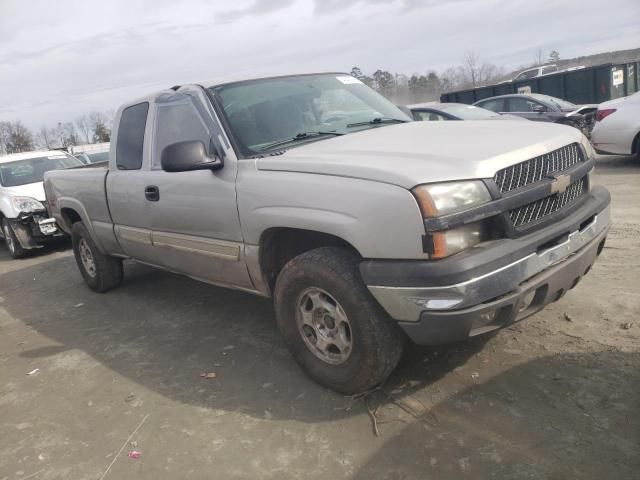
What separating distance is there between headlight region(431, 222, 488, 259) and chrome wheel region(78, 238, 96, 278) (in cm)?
453

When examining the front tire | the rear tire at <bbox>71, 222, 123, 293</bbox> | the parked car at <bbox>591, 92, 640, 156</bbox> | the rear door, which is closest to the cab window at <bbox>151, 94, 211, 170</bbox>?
the rear door

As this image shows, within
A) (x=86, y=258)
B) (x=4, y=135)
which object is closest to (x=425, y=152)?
(x=86, y=258)

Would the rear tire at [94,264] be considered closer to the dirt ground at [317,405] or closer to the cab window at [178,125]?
the dirt ground at [317,405]

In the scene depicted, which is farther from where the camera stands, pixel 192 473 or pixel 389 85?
pixel 389 85

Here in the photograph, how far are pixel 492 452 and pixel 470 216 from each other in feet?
3.70

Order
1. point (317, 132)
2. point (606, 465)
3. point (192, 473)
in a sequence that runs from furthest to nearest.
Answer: point (317, 132) < point (192, 473) < point (606, 465)

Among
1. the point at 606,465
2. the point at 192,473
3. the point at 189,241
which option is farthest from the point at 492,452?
the point at 189,241

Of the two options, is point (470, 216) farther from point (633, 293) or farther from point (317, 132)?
point (633, 293)

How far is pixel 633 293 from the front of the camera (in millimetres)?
4121

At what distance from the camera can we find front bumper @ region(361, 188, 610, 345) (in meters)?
2.60

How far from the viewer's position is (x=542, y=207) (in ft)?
9.70

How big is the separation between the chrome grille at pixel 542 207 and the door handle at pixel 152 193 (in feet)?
8.67

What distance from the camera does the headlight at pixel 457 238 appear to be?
2.61m

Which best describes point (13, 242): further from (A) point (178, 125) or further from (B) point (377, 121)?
(B) point (377, 121)
